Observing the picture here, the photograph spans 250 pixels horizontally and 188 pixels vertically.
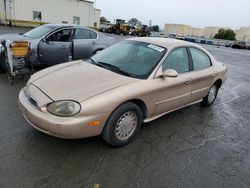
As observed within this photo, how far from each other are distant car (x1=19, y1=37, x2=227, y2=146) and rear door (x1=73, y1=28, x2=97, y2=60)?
10.0 feet

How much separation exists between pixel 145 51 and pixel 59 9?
2952 centimetres

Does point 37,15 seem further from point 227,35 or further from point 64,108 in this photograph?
point 227,35

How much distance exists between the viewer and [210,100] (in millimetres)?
5105

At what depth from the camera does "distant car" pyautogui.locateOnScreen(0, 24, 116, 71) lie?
6.29m

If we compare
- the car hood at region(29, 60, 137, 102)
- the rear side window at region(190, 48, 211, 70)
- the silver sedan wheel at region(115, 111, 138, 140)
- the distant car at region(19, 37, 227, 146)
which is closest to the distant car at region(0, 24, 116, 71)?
the car hood at region(29, 60, 137, 102)

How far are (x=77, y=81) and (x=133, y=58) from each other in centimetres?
114

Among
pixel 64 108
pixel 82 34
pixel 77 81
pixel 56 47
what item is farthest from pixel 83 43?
pixel 64 108

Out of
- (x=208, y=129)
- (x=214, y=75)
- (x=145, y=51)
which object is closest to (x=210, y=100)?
(x=214, y=75)

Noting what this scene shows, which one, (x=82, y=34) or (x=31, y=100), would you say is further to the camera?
(x=82, y=34)

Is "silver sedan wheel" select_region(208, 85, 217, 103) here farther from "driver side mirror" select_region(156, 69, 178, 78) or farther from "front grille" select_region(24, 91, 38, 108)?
"front grille" select_region(24, 91, 38, 108)

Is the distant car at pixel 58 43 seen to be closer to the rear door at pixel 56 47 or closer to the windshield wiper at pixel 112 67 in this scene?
the rear door at pixel 56 47

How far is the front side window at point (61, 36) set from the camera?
257 inches

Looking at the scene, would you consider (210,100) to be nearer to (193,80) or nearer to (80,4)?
(193,80)

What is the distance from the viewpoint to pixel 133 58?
12.2 feet
